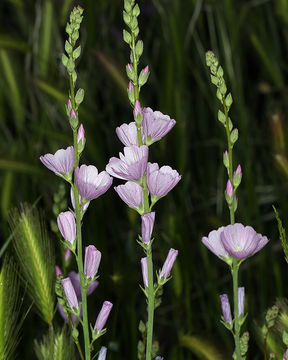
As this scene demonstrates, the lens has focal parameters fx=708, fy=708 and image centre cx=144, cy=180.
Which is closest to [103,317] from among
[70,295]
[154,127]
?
[70,295]

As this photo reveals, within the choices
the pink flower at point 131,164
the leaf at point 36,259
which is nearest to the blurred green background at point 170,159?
the leaf at point 36,259

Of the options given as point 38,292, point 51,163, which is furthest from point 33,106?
point 51,163

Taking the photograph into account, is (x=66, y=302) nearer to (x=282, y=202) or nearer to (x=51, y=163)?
(x=51, y=163)

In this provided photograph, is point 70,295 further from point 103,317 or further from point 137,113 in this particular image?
point 137,113

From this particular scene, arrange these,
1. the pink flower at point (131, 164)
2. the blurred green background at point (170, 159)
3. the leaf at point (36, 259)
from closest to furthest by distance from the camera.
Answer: the pink flower at point (131, 164), the leaf at point (36, 259), the blurred green background at point (170, 159)

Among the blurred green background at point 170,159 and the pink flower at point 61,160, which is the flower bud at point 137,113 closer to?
the pink flower at point 61,160

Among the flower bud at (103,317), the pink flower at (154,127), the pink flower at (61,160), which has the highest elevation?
the pink flower at (154,127)
